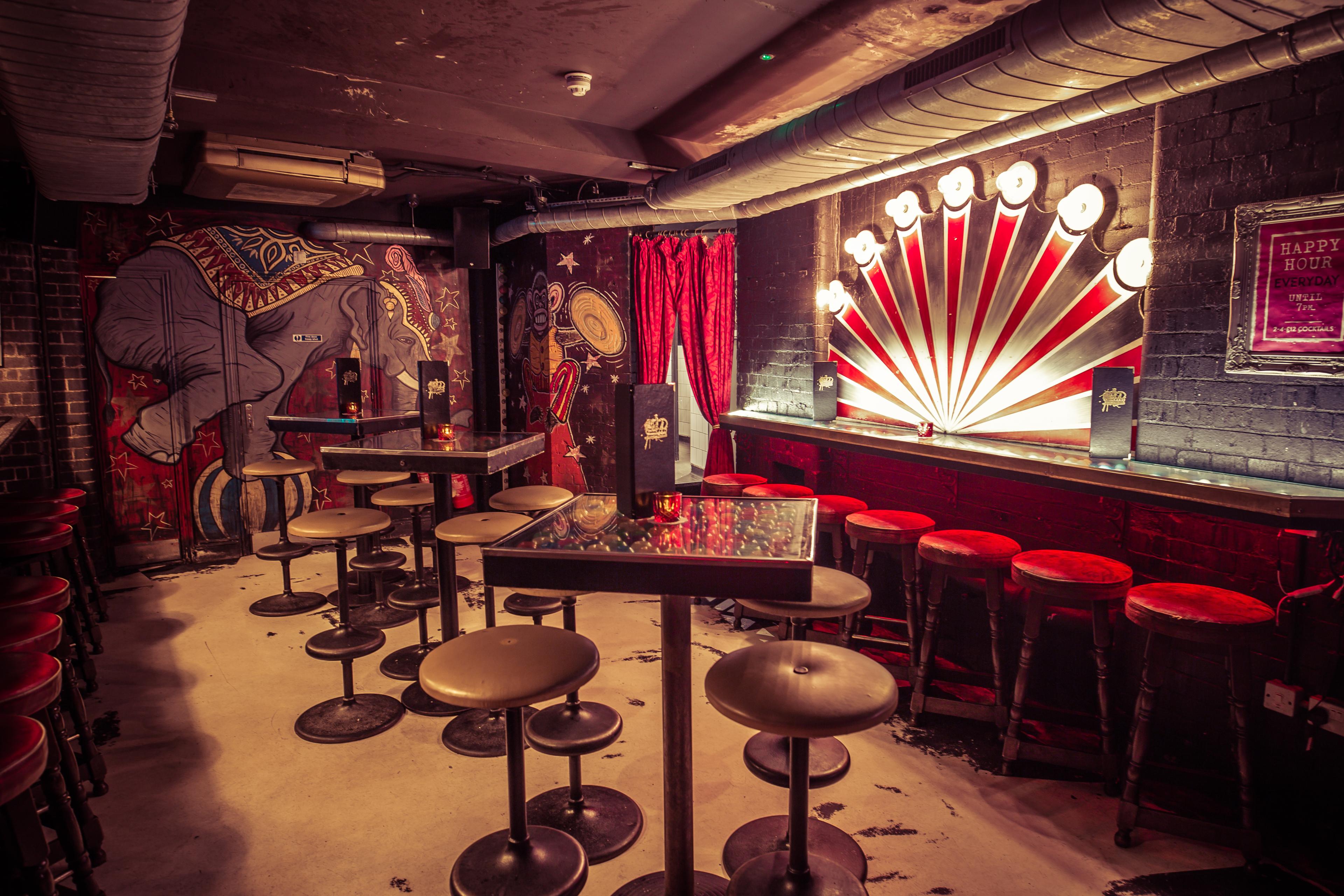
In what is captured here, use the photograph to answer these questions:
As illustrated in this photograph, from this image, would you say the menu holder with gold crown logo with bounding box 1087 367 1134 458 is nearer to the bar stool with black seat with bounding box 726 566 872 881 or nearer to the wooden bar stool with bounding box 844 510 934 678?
the wooden bar stool with bounding box 844 510 934 678

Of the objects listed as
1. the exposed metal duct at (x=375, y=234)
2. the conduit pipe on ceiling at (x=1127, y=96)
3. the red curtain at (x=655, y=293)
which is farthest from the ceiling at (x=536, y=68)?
the red curtain at (x=655, y=293)

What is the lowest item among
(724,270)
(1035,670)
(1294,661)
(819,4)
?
(1035,670)

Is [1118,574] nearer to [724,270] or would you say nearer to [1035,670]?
[1035,670]

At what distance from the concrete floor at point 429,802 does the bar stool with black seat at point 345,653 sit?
63 mm

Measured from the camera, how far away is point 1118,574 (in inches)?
109

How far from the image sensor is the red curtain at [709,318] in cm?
645

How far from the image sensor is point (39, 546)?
3.12m

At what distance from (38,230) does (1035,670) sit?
692 cm

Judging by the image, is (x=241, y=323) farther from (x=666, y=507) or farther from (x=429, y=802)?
(x=666, y=507)

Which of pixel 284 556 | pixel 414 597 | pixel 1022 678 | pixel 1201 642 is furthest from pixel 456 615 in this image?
pixel 1201 642

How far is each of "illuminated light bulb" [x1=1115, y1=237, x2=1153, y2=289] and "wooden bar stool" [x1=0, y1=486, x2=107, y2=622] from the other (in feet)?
18.0

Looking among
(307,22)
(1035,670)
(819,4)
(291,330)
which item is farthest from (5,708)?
(291,330)

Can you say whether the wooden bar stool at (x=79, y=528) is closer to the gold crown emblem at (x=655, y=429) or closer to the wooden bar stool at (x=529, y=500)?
the wooden bar stool at (x=529, y=500)

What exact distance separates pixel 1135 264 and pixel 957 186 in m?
1.17
